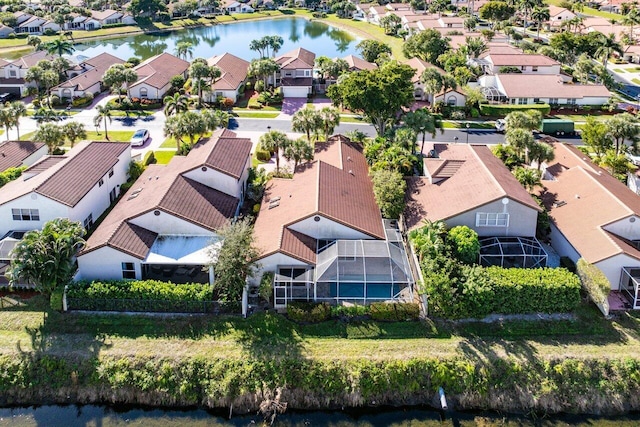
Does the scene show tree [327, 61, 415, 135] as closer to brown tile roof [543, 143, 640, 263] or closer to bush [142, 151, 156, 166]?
brown tile roof [543, 143, 640, 263]

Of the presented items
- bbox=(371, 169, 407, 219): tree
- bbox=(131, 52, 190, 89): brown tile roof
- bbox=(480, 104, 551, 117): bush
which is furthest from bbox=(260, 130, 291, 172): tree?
bbox=(480, 104, 551, 117): bush

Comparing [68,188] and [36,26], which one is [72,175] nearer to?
[68,188]

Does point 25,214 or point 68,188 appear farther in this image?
point 68,188

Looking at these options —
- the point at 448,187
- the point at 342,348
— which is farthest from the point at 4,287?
the point at 448,187

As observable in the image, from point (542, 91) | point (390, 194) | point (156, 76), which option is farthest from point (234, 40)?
point (390, 194)

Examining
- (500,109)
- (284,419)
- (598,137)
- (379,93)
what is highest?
(379,93)

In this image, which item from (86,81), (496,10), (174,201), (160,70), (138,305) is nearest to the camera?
(138,305)
